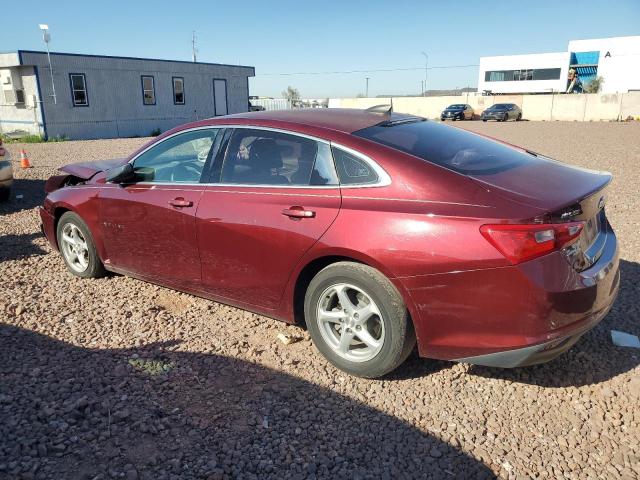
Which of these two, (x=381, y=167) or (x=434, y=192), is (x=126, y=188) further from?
(x=434, y=192)

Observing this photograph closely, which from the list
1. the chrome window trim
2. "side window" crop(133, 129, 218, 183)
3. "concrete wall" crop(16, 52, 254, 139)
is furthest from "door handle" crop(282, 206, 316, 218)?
"concrete wall" crop(16, 52, 254, 139)

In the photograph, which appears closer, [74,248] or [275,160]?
[275,160]

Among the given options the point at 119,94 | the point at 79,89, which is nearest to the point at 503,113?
the point at 119,94

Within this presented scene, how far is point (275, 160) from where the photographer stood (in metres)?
3.71

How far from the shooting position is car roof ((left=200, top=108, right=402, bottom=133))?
3.59 m

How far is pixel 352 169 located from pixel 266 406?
1.56 meters

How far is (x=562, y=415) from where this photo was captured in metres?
2.96

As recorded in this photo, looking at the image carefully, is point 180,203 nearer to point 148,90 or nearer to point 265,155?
point 265,155

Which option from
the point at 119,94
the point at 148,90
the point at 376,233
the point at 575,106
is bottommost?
the point at 376,233

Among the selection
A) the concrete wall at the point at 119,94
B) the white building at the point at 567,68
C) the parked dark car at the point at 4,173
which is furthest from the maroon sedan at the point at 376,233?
the white building at the point at 567,68

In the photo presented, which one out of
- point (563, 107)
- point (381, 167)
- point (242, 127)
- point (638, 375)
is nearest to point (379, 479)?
point (381, 167)

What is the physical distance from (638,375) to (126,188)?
4.16 m

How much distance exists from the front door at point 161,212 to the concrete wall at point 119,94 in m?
21.5

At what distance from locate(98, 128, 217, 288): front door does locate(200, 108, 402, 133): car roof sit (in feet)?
1.03
